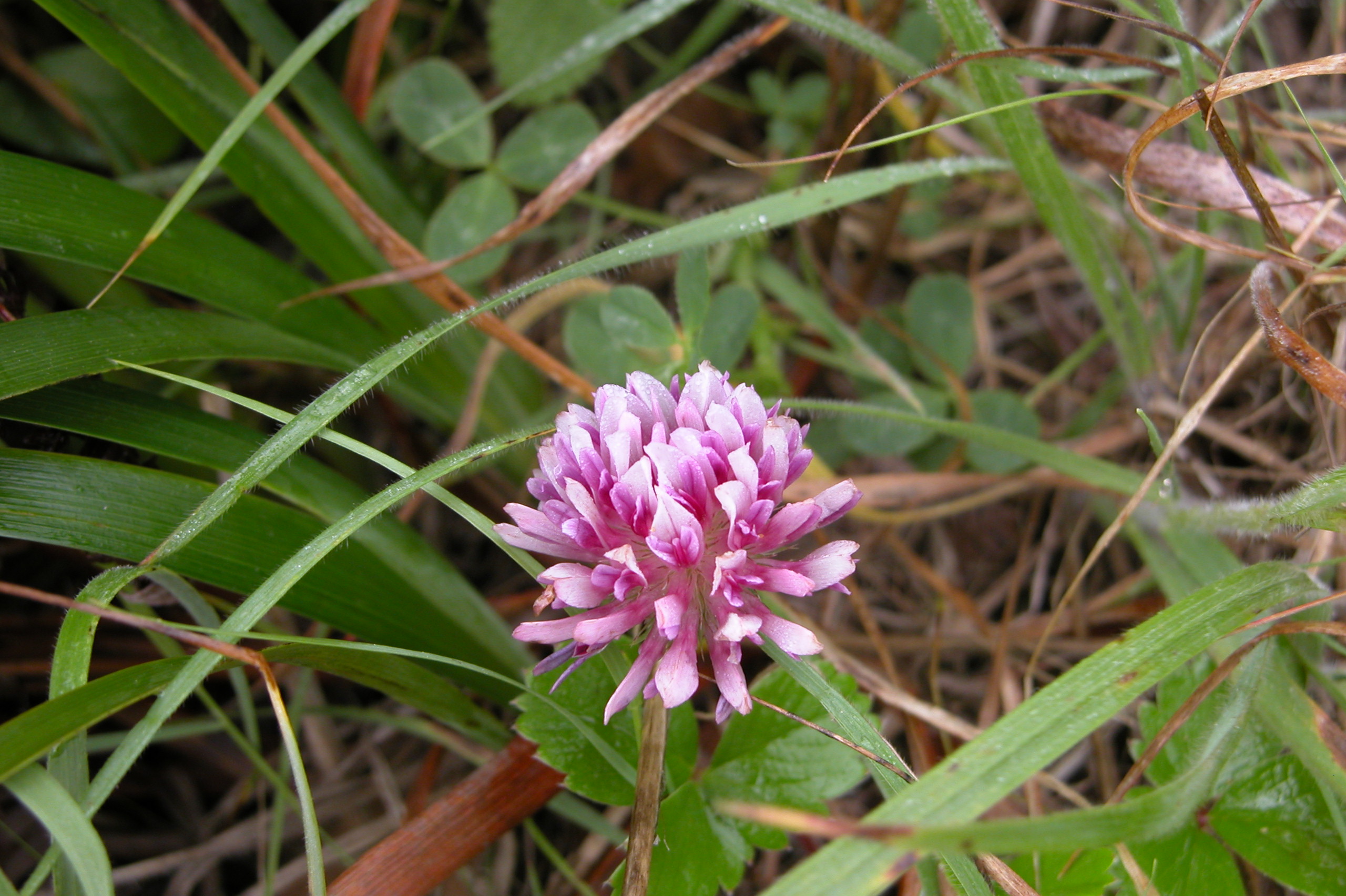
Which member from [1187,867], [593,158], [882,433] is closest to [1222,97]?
[882,433]

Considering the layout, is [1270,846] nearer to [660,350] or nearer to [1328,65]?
[1328,65]

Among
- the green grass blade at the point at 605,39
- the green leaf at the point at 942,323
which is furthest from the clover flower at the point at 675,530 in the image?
the green leaf at the point at 942,323

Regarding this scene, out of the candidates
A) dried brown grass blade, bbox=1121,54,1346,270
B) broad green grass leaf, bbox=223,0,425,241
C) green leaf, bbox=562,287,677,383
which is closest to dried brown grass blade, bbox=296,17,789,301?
green leaf, bbox=562,287,677,383

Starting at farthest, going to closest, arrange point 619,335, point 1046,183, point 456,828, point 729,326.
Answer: point 729,326
point 619,335
point 1046,183
point 456,828

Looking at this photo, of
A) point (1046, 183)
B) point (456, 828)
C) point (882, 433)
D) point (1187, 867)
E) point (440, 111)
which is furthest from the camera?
point (440, 111)

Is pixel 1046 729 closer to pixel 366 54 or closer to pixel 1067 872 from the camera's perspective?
pixel 1067 872

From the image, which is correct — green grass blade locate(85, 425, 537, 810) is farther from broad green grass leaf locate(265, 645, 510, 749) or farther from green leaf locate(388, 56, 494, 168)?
green leaf locate(388, 56, 494, 168)
